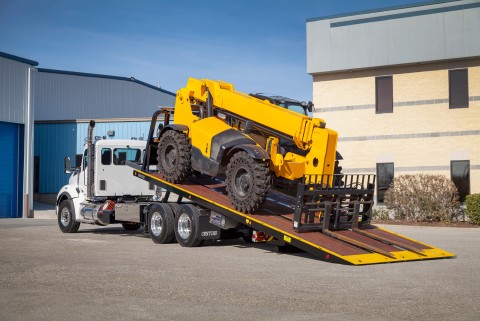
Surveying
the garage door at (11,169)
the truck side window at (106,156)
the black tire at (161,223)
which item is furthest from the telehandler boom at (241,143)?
the garage door at (11,169)

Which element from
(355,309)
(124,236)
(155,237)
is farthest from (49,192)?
(355,309)

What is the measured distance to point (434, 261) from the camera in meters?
13.5

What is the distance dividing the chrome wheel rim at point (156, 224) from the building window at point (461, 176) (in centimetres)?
1405

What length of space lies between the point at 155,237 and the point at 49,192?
66.8ft

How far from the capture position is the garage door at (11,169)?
3052 cm

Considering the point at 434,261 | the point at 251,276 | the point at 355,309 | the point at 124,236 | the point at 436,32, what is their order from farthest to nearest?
the point at 436,32, the point at 124,236, the point at 434,261, the point at 251,276, the point at 355,309

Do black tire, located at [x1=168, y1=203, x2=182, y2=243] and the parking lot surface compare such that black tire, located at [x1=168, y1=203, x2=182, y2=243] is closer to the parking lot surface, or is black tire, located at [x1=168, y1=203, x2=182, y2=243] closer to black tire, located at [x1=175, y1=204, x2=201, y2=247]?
black tire, located at [x1=175, y1=204, x2=201, y2=247]

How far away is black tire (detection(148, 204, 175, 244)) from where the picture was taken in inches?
652

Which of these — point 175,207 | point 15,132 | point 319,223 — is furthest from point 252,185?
point 15,132

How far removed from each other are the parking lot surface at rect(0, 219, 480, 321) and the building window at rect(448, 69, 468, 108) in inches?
466

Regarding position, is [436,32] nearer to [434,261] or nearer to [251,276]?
[434,261]

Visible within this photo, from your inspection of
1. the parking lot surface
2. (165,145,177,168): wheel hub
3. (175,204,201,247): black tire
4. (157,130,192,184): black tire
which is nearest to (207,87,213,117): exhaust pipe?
(157,130,192,184): black tire

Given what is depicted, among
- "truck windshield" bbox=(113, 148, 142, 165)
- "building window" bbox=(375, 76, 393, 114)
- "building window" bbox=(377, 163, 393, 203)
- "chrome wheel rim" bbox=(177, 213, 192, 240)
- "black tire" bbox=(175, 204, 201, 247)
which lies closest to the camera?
"black tire" bbox=(175, 204, 201, 247)

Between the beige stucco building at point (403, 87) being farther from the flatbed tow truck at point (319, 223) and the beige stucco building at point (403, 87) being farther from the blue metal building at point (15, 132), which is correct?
the blue metal building at point (15, 132)
